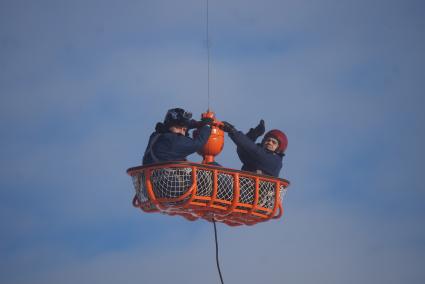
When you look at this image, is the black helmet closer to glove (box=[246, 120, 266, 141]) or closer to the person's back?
the person's back

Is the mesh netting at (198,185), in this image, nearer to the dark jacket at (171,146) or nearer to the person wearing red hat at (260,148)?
the dark jacket at (171,146)

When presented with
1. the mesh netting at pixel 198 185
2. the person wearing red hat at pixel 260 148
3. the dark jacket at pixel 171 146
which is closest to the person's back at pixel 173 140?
the dark jacket at pixel 171 146

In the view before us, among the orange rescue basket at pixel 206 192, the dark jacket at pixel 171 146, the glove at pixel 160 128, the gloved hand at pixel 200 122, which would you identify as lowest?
the orange rescue basket at pixel 206 192

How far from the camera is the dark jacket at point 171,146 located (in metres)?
18.4

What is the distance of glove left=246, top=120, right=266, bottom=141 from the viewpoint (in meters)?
19.5

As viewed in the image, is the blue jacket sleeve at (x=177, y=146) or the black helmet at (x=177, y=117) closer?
the blue jacket sleeve at (x=177, y=146)

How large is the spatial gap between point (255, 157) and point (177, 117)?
53.5 inches

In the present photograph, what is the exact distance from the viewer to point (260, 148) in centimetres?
1925

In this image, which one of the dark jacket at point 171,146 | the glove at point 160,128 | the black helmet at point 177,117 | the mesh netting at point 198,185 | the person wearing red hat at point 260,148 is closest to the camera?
the mesh netting at point 198,185

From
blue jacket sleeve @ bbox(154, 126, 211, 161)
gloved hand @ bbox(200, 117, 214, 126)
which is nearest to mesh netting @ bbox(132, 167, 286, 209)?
blue jacket sleeve @ bbox(154, 126, 211, 161)

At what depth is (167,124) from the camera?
733 inches

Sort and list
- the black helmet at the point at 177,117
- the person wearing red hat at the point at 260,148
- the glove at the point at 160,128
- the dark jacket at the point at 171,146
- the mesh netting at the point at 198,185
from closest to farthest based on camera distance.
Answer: the mesh netting at the point at 198,185 → the dark jacket at the point at 171,146 → the black helmet at the point at 177,117 → the glove at the point at 160,128 → the person wearing red hat at the point at 260,148

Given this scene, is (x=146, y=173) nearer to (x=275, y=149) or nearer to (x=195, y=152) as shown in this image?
(x=195, y=152)

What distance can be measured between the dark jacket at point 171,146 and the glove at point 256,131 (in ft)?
3.59
